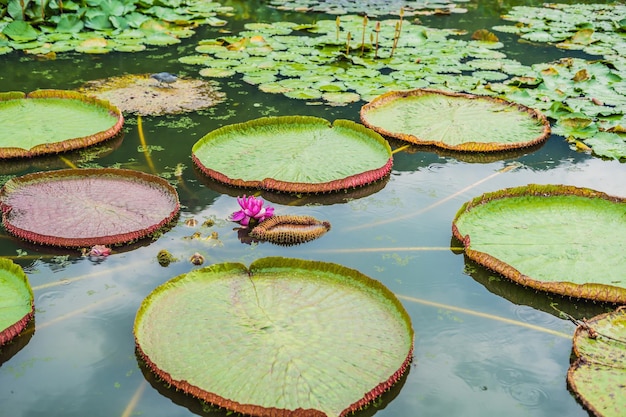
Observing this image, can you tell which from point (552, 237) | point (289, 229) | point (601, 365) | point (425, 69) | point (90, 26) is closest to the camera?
point (601, 365)

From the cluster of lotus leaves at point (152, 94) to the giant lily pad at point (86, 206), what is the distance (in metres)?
1.59

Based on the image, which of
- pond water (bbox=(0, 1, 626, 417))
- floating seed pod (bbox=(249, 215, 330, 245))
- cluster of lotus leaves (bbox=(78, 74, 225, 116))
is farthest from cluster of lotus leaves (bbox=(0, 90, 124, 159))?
floating seed pod (bbox=(249, 215, 330, 245))

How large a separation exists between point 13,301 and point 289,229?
1.46m

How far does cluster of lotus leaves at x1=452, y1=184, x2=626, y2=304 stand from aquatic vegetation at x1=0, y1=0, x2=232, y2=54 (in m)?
5.40

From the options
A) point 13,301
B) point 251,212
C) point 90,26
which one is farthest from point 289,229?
point 90,26

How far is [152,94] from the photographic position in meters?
5.82

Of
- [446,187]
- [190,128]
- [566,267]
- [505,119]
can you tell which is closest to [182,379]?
[566,267]

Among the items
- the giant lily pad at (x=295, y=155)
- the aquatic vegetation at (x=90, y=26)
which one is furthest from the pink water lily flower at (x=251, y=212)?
the aquatic vegetation at (x=90, y=26)

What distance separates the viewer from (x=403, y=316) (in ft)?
8.98

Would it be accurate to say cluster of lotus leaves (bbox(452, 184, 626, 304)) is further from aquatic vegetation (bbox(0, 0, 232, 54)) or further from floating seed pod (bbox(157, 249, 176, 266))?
aquatic vegetation (bbox(0, 0, 232, 54))

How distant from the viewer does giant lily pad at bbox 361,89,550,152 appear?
4.79 m

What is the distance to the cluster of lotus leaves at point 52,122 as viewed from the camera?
14.8ft

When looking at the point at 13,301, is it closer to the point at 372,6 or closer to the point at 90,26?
the point at 90,26

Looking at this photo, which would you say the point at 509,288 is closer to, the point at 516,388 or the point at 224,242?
the point at 516,388
